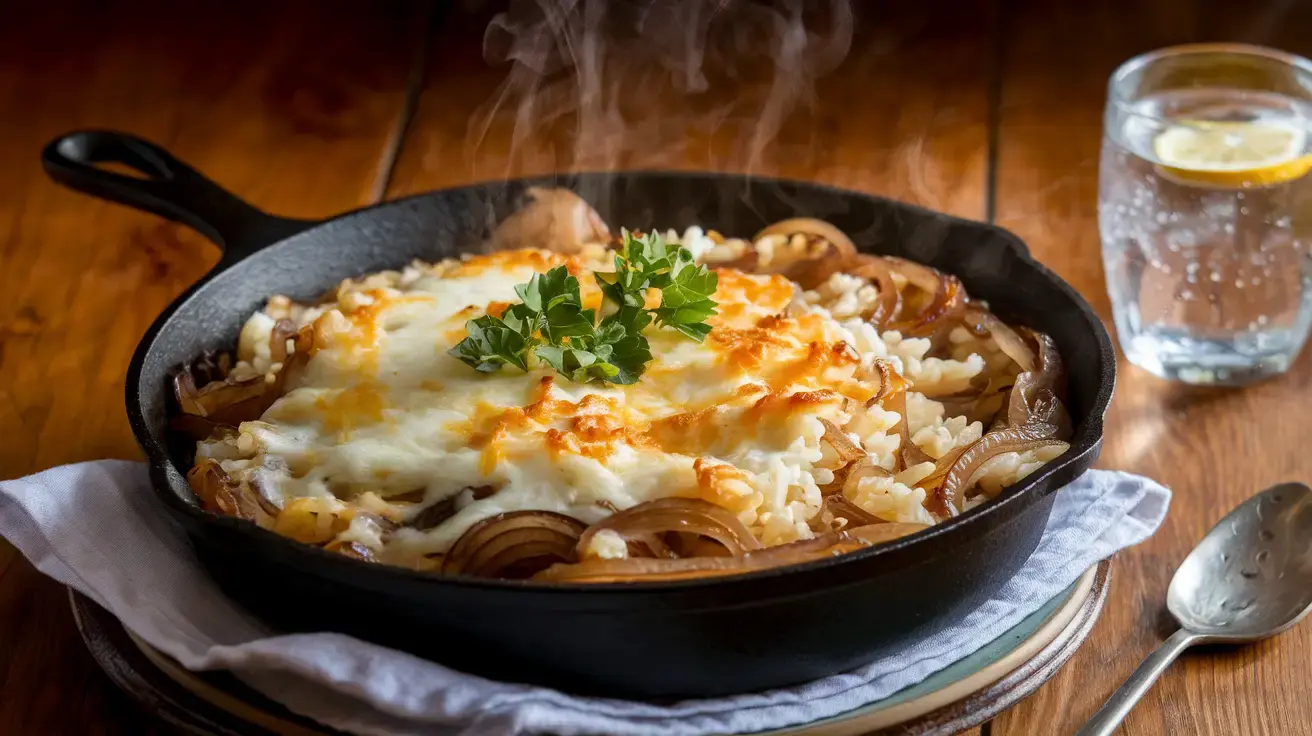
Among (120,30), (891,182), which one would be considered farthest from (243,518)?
(120,30)

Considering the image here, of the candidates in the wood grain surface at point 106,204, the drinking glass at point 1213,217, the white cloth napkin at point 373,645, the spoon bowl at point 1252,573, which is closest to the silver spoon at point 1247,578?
the spoon bowl at point 1252,573

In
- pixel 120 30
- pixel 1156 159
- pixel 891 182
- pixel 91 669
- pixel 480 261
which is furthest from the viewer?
pixel 120 30

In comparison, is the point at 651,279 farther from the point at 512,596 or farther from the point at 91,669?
the point at 91,669

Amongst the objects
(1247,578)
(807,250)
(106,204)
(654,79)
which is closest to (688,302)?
(807,250)

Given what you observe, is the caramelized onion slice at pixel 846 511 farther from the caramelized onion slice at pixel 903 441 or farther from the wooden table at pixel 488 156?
the wooden table at pixel 488 156

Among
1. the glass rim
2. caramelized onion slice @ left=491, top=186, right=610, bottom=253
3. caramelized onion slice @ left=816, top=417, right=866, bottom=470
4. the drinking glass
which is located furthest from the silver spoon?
caramelized onion slice @ left=491, top=186, right=610, bottom=253

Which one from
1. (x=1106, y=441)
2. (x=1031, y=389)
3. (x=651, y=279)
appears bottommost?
(x=1106, y=441)

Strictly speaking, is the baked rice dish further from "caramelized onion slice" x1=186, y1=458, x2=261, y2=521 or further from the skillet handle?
the skillet handle
